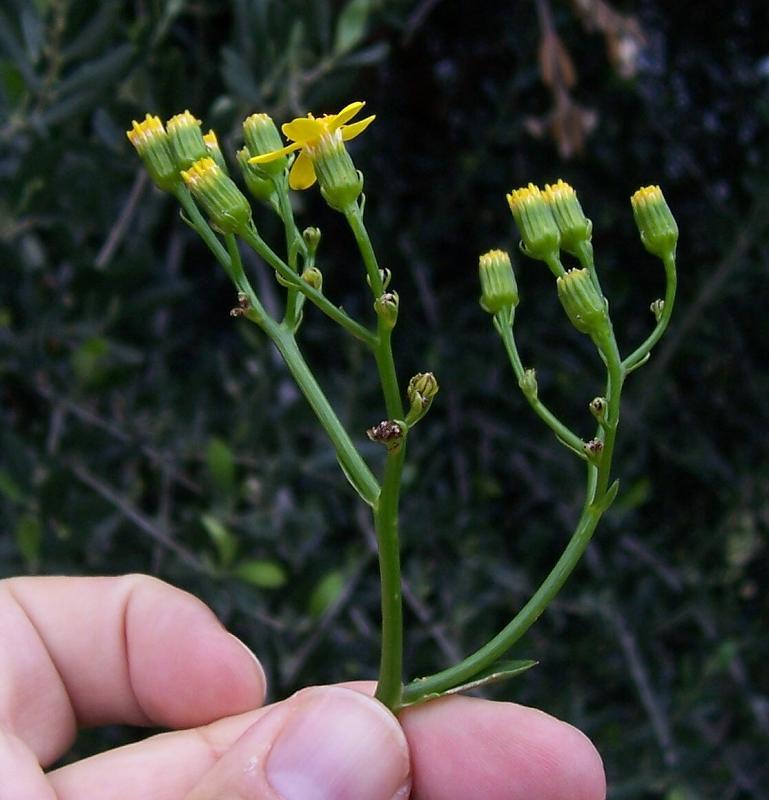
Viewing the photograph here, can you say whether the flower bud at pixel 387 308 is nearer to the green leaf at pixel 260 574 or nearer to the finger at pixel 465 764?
the finger at pixel 465 764

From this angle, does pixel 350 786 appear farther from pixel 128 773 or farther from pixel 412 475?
pixel 412 475

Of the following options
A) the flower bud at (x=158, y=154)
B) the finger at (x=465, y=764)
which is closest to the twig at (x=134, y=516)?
the finger at (x=465, y=764)

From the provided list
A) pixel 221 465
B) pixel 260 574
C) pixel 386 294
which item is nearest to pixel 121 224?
pixel 221 465

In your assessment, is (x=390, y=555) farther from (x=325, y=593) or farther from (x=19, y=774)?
(x=325, y=593)

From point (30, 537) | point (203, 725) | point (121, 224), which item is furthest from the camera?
point (121, 224)

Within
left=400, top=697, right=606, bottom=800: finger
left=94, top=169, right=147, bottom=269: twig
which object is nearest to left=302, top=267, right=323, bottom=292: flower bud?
left=400, top=697, right=606, bottom=800: finger

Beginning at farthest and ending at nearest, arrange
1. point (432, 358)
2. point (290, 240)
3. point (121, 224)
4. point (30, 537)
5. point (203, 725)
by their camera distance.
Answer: point (432, 358)
point (121, 224)
point (30, 537)
point (203, 725)
point (290, 240)

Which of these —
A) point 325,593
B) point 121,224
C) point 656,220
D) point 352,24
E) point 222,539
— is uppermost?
point 352,24

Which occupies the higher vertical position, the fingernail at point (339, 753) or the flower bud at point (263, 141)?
the flower bud at point (263, 141)

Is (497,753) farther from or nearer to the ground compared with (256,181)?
nearer to the ground
